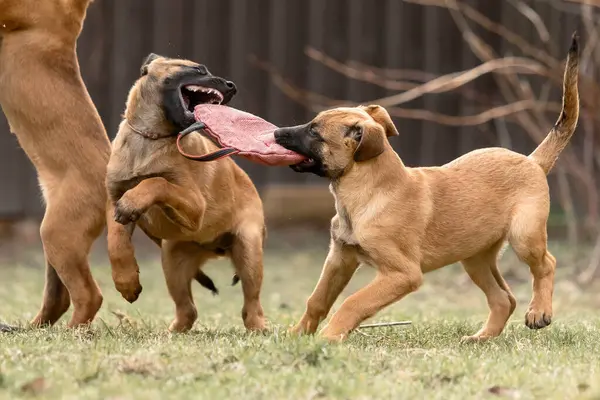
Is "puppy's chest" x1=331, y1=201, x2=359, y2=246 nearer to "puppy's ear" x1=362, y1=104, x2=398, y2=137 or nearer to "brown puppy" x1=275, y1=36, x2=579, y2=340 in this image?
"brown puppy" x1=275, y1=36, x2=579, y2=340

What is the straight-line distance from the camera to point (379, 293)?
5160 millimetres

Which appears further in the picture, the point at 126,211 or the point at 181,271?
the point at 181,271

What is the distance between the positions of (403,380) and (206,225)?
2072mm

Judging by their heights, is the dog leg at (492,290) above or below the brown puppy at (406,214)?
below

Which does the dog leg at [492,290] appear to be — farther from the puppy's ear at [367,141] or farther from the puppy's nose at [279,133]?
the puppy's nose at [279,133]

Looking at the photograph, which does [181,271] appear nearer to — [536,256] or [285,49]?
[536,256]

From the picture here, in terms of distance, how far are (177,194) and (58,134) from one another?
33.7 inches

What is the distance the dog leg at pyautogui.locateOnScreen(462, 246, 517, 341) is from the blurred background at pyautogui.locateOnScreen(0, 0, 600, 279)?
520cm

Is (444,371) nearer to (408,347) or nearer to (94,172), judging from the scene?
(408,347)

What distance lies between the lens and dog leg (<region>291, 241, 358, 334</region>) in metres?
5.45

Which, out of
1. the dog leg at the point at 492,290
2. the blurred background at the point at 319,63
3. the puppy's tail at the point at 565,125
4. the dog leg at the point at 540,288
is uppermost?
the puppy's tail at the point at 565,125

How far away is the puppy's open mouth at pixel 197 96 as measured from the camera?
A: 566 centimetres

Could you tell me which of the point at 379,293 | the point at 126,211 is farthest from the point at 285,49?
the point at 379,293

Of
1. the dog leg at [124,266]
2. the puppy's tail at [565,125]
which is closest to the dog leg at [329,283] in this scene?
the dog leg at [124,266]
